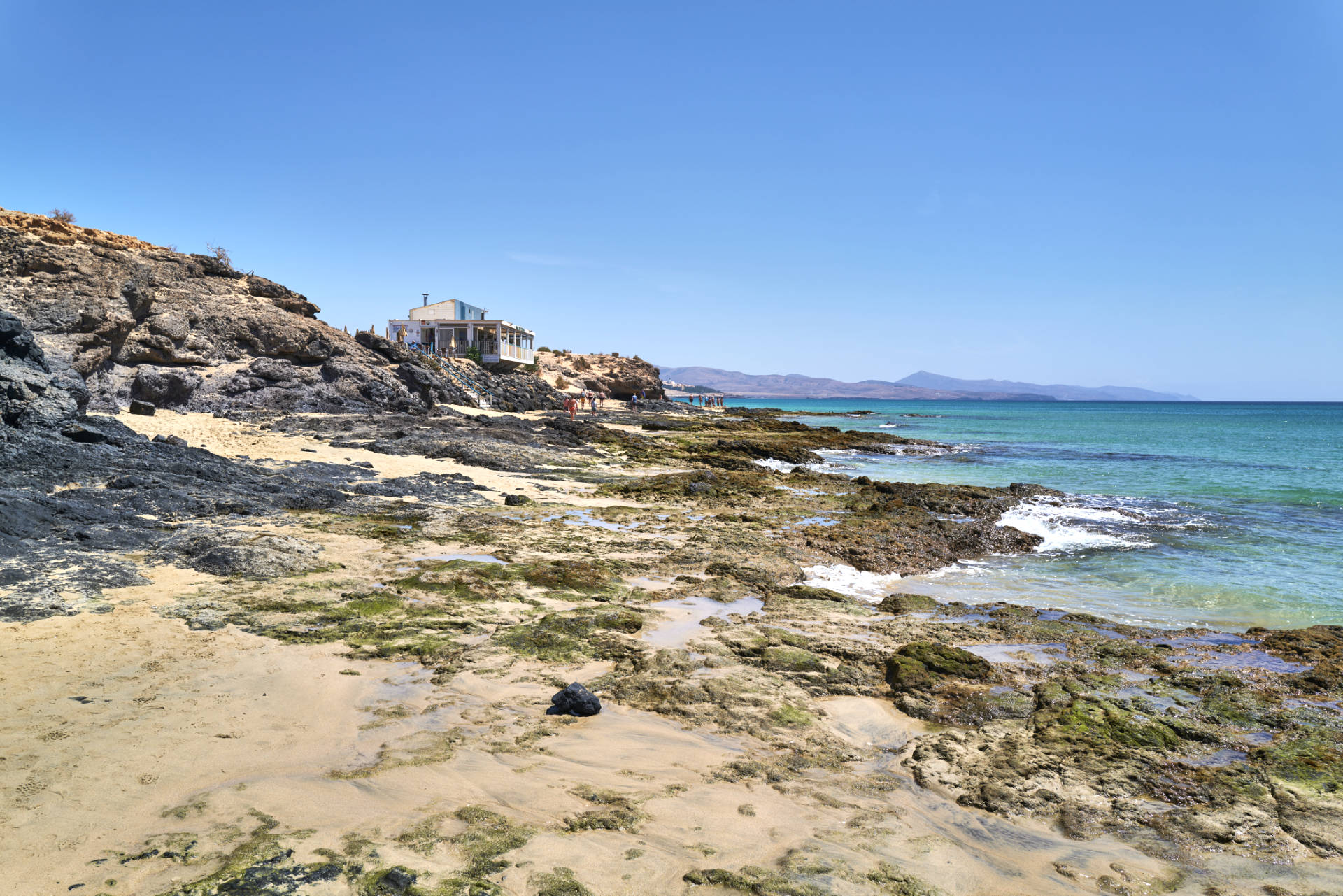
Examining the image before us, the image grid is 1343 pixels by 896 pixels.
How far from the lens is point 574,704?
5078mm

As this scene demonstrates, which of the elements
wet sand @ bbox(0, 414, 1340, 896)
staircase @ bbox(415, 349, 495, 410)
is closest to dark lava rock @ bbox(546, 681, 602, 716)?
wet sand @ bbox(0, 414, 1340, 896)

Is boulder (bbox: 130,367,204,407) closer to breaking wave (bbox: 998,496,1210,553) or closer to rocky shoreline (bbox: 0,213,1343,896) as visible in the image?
rocky shoreline (bbox: 0,213,1343,896)

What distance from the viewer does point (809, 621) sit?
7.42 meters

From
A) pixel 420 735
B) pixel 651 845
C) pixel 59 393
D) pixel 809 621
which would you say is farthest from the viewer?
pixel 59 393

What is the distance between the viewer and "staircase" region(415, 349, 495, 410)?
36812 millimetres

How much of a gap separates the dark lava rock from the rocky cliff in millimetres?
13892

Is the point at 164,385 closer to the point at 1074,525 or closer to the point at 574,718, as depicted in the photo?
the point at 574,718

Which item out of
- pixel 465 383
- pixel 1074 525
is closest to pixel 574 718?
pixel 1074 525

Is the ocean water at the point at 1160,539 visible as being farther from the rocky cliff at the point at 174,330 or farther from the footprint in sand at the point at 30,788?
the rocky cliff at the point at 174,330

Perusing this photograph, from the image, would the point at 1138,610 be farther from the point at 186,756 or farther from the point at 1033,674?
the point at 186,756

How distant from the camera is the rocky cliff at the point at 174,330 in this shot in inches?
702

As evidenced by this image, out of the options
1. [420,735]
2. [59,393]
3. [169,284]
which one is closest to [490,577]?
[420,735]

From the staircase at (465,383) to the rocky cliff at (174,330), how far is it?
733cm

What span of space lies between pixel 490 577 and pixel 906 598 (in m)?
5.05
